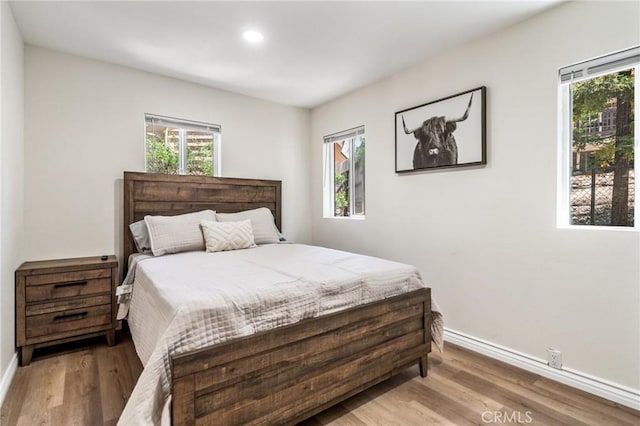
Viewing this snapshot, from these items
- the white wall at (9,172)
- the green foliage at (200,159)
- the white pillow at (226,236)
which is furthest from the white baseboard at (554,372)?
the white wall at (9,172)

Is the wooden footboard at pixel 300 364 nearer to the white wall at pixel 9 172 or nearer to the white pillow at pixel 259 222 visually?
the white wall at pixel 9 172

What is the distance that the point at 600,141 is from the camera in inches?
80.7

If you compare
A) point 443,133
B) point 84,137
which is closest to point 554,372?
point 443,133

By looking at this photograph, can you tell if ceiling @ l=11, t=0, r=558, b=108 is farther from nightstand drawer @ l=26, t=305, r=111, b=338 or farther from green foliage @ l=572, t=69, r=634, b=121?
nightstand drawer @ l=26, t=305, r=111, b=338

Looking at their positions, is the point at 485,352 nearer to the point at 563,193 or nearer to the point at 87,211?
the point at 563,193

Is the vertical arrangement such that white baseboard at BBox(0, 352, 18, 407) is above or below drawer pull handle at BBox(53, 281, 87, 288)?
below

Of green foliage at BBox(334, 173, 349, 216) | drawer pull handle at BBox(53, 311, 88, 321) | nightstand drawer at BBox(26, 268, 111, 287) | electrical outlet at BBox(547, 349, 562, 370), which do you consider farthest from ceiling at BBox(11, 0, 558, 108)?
electrical outlet at BBox(547, 349, 562, 370)

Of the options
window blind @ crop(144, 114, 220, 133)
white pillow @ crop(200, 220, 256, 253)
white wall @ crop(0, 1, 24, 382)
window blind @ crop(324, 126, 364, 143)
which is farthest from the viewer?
window blind @ crop(324, 126, 364, 143)

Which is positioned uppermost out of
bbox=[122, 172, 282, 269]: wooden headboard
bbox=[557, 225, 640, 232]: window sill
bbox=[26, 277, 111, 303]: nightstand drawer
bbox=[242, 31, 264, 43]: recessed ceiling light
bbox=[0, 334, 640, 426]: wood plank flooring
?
bbox=[242, 31, 264, 43]: recessed ceiling light

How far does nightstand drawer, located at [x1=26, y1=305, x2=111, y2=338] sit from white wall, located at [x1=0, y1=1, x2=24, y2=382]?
0.12 meters

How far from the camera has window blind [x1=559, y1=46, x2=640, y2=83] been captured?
1871mm

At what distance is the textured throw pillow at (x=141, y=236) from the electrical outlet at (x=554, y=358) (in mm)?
3148

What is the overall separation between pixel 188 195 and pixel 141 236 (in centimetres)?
63

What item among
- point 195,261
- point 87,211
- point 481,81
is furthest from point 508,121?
point 87,211
